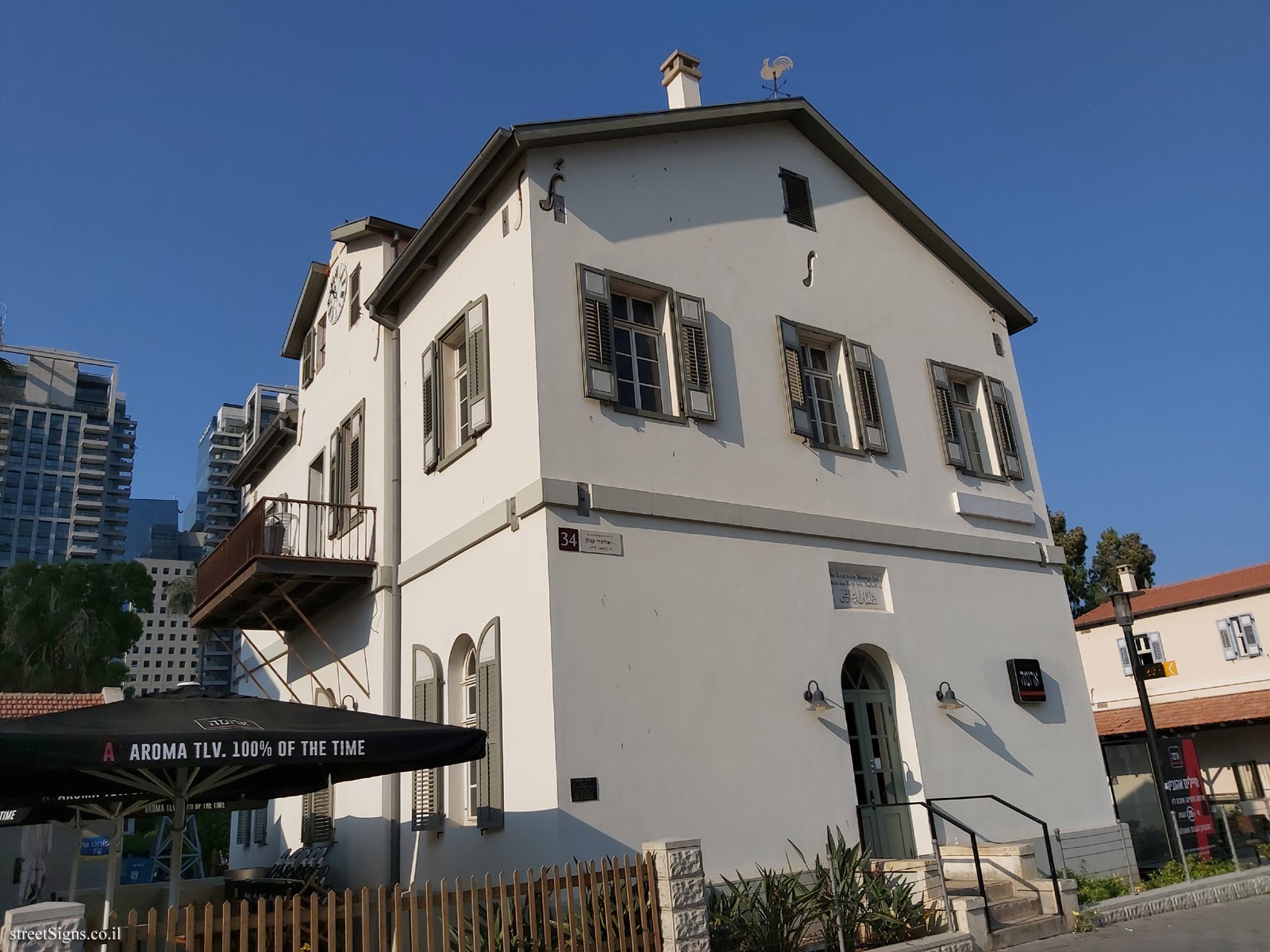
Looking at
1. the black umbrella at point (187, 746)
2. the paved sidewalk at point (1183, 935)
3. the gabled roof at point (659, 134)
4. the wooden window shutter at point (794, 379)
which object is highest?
the gabled roof at point (659, 134)

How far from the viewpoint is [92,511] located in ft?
395

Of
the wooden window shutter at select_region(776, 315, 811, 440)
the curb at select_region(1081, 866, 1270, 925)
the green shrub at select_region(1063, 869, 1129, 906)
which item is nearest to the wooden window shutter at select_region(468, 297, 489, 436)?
the wooden window shutter at select_region(776, 315, 811, 440)

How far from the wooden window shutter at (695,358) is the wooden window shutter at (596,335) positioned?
854mm

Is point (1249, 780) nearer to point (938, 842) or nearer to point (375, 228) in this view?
point (938, 842)

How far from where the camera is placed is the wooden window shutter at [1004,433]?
14219mm

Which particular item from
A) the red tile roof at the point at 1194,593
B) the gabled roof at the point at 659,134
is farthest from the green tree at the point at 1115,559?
the gabled roof at the point at 659,134

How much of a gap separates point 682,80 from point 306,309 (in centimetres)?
804

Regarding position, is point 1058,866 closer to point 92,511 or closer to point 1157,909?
point 1157,909

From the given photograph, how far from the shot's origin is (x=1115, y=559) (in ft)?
128

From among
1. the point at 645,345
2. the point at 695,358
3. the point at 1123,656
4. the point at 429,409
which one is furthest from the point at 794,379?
the point at 1123,656

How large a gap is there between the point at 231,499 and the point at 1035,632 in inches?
5470

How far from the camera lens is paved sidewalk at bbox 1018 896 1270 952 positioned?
8742mm

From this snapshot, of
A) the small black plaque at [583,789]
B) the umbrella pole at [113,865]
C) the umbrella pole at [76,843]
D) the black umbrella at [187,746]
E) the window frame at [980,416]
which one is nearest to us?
the black umbrella at [187,746]

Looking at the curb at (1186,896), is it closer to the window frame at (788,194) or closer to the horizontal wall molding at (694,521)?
the horizontal wall molding at (694,521)
